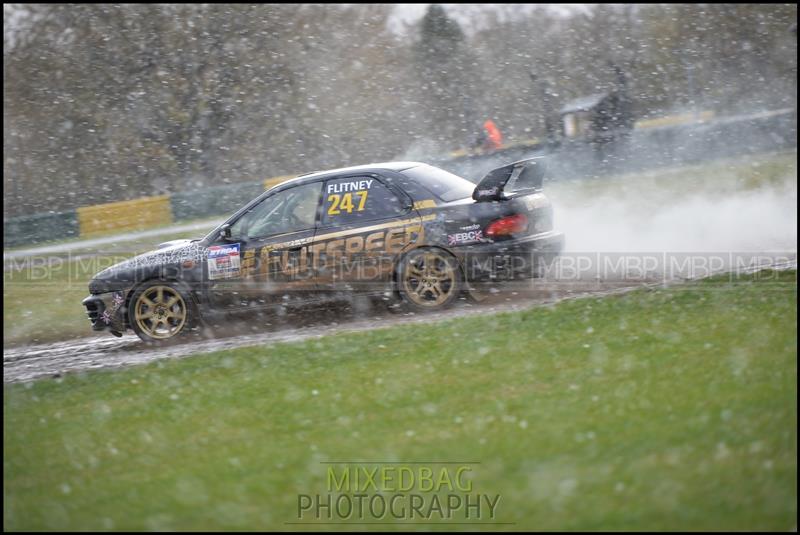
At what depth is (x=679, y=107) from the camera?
1442 inches

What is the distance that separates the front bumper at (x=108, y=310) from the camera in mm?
8477

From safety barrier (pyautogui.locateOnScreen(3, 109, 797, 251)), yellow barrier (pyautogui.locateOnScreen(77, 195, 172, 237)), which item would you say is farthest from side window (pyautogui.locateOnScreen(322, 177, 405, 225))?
yellow barrier (pyautogui.locateOnScreen(77, 195, 172, 237))

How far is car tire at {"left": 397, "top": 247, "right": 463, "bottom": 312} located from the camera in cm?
809

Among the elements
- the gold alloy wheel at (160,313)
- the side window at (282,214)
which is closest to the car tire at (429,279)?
the side window at (282,214)

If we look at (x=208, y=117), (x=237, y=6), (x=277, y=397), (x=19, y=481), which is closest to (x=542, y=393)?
(x=277, y=397)

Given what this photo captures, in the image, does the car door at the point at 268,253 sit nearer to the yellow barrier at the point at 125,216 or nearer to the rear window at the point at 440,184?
the rear window at the point at 440,184

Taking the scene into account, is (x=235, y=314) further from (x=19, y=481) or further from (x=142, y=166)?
(x=142, y=166)

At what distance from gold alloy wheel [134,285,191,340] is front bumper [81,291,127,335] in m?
0.16

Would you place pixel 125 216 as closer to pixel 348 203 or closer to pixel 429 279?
pixel 348 203

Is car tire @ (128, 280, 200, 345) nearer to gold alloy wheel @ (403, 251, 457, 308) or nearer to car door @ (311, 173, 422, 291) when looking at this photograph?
car door @ (311, 173, 422, 291)

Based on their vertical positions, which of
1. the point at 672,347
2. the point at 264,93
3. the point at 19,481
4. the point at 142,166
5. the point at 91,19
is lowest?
the point at 19,481

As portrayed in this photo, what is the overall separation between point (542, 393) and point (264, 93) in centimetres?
3016

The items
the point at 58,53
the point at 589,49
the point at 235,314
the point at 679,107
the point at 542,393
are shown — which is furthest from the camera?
the point at 589,49

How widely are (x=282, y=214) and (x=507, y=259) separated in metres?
2.38
